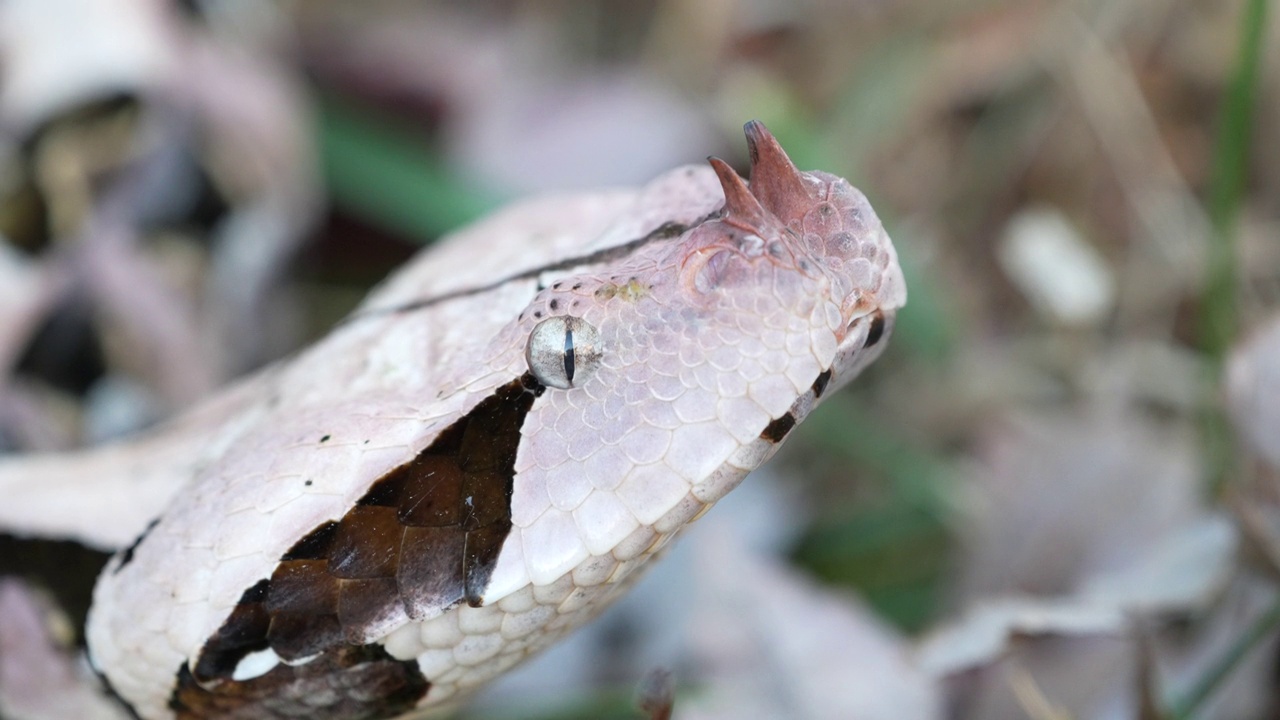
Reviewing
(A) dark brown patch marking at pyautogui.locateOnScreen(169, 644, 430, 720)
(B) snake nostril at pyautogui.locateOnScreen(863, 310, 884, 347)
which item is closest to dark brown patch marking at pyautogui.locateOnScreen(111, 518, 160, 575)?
(A) dark brown patch marking at pyautogui.locateOnScreen(169, 644, 430, 720)

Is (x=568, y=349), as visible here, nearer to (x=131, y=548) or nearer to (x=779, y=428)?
(x=779, y=428)

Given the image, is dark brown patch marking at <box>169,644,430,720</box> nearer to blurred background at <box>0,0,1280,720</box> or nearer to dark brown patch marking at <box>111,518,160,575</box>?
dark brown patch marking at <box>111,518,160,575</box>

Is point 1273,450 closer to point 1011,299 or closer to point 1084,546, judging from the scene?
point 1084,546

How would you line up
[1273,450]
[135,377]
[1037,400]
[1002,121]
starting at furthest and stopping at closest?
[1002,121]
[1037,400]
[135,377]
[1273,450]

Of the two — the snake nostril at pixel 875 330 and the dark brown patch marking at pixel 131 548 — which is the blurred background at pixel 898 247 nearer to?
the dark brown patch marking at pixel 131 548

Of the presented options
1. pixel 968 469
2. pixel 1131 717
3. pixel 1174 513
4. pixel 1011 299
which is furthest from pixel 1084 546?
pixel 1011 299

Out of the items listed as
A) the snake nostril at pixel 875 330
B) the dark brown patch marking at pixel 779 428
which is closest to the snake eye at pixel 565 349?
the dark brown patch marking at pixel 779 428

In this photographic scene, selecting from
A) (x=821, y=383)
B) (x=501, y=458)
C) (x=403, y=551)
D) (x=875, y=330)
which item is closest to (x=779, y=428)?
(x=821, y=383)
